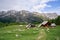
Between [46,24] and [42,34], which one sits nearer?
[42,34]

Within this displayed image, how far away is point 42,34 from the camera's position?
7.91 meters

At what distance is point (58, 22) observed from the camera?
114438 millimetres

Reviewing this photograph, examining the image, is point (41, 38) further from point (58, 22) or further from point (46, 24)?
point (58, 22)

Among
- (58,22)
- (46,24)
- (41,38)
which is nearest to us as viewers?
(41,38)

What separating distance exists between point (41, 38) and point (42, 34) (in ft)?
1.53

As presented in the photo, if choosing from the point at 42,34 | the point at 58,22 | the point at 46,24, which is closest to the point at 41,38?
the point at 42,34

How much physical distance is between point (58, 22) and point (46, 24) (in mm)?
13905

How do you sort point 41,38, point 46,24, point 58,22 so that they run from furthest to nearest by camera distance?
point 58,22, point 46,24, point 41,38

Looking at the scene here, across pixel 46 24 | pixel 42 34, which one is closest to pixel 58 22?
pixel 46 24

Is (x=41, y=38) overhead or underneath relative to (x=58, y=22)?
overhead

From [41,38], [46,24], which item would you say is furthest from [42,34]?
[46,24]

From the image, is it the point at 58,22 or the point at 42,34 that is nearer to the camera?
the point at 42,34

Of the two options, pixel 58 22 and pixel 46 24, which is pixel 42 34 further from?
pixel 58 22

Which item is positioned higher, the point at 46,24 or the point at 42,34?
the point at 42,34
